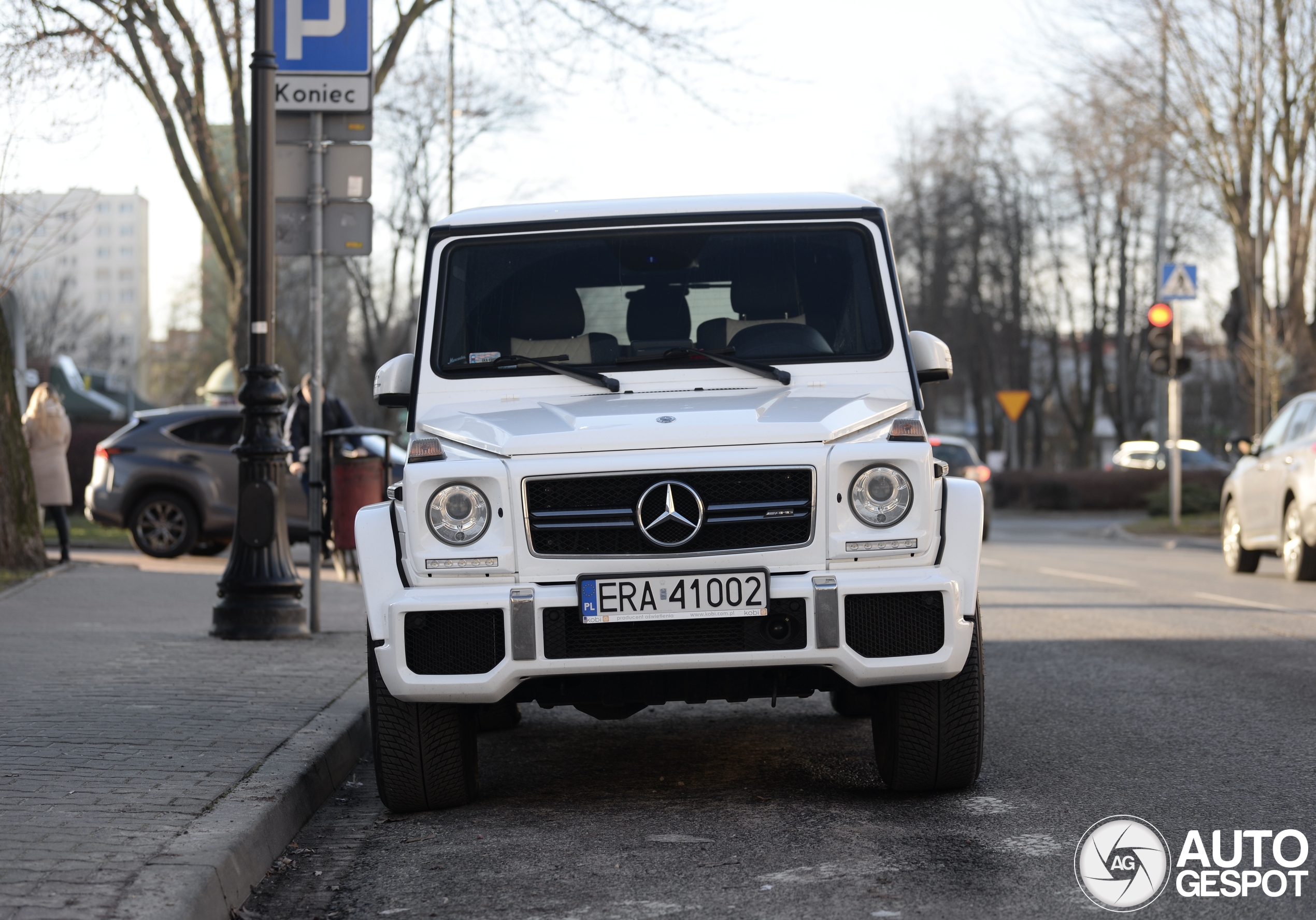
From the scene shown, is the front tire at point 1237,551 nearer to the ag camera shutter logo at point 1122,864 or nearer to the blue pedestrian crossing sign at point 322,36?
the blue pedestrian crossing sign at point 322,36

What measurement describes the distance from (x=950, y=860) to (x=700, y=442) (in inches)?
59.3

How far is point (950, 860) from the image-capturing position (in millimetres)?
4570

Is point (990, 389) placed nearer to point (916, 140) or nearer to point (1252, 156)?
point (916, 140)

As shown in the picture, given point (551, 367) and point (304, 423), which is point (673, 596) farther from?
point (304, 423)

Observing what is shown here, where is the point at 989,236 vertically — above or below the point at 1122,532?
above

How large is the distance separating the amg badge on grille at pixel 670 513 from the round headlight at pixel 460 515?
505mm

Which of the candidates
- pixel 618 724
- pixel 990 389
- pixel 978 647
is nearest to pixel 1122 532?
pixel 618 724

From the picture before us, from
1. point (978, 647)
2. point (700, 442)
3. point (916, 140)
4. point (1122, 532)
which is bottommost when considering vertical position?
point (1122, 532)

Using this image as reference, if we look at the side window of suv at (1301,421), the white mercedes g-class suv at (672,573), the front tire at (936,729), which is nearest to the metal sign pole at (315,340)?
the white mercedes g-class suv at (672,573)

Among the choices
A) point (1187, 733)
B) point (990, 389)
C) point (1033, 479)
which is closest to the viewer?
point (1187, 733)

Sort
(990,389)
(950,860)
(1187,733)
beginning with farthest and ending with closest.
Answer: (990,389) < (1187,733) < (950,860)

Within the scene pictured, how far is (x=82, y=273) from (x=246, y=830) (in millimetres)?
158672

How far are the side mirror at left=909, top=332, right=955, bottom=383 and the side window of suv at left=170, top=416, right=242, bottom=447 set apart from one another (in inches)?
514

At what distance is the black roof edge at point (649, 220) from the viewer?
6.21m
